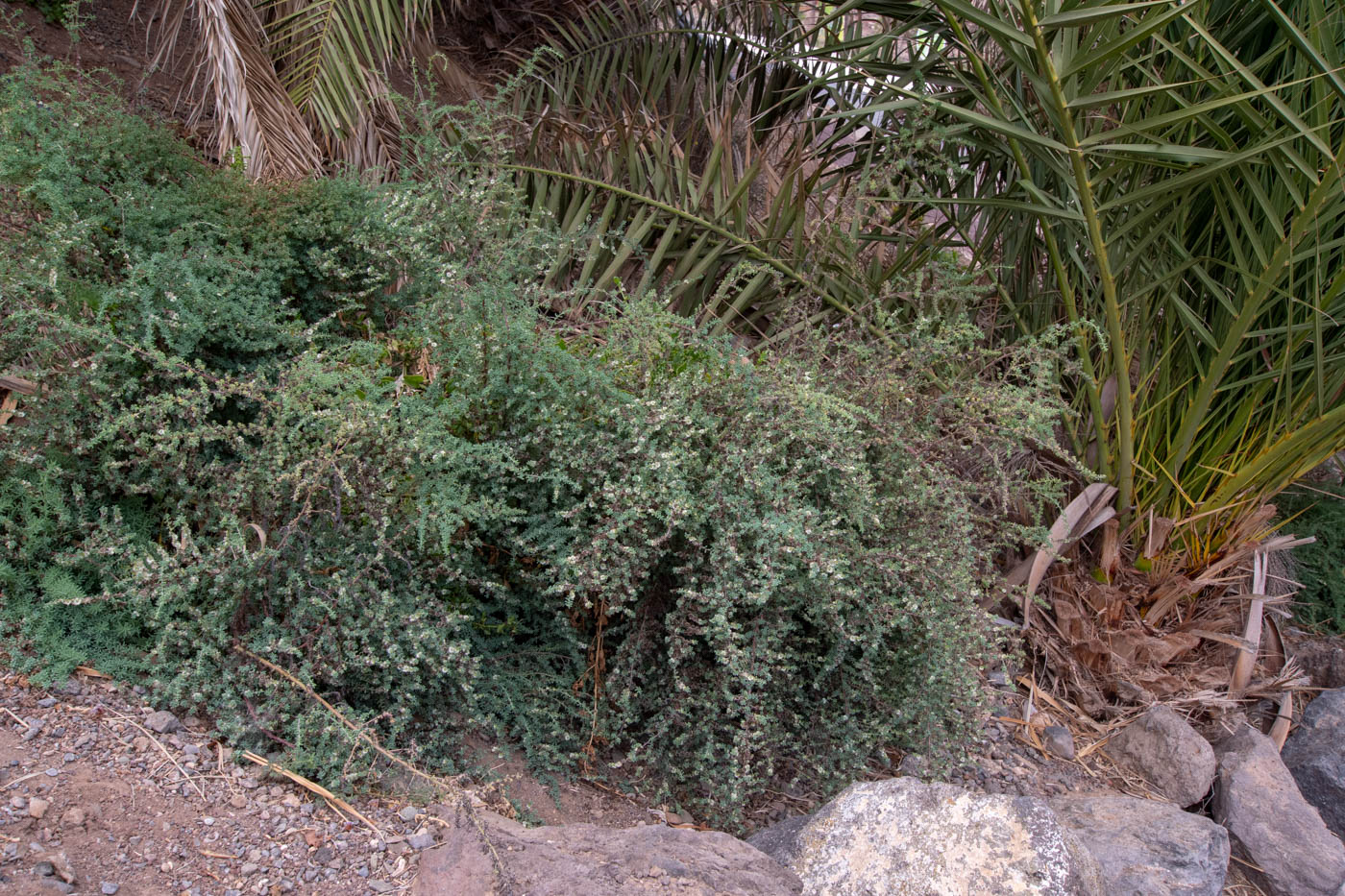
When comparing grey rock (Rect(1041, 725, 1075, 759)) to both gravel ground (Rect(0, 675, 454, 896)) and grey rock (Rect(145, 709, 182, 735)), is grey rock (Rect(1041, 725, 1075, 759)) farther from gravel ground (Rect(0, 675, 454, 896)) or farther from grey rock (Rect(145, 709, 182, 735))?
grey rock (Rect(145, 709, 182, 735))

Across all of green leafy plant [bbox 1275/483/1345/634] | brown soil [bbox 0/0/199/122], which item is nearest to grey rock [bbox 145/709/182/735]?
brown soil [bbox 0/0/199/122]

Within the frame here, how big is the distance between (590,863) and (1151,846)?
1.59 metres

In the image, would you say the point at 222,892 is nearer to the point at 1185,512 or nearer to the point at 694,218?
the point at 694,218

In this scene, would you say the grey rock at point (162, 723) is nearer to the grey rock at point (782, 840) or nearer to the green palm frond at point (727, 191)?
the grey rock at point (782, 840)

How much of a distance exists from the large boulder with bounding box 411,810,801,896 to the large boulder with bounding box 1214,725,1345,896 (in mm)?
1954

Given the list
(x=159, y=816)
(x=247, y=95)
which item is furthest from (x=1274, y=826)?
(x=247, y=95)

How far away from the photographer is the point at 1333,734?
3.47 meters

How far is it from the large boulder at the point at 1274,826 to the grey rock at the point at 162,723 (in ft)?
10.1

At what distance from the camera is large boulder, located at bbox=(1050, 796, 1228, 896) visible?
243 cm

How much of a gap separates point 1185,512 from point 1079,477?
390 mm

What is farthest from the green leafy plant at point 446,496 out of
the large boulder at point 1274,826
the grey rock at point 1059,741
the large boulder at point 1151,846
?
the large boulder at point 1274,826

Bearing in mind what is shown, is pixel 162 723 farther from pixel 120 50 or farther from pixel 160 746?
pixel 120 50

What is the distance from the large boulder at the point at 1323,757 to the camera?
338 cm

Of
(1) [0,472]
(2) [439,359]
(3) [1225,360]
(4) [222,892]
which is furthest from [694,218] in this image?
(4) [222,892]
